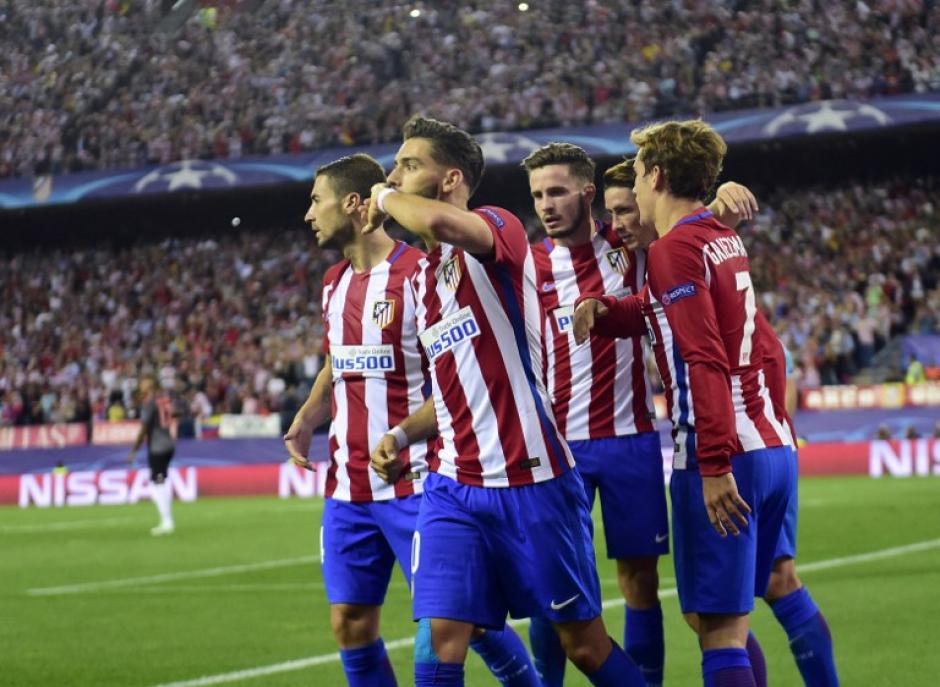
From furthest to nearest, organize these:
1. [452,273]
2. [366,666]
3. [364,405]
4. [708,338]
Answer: [364,405]
[366,666]
[452,273]
[708,338]

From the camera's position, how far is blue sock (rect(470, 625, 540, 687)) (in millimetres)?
5379

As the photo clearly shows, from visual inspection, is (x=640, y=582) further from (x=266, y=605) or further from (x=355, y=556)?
(x=266, y=605)

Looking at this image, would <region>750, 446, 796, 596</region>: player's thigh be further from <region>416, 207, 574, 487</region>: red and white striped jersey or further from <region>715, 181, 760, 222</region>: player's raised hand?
<region>715, 181, 760, 222</region>: player's raised hand

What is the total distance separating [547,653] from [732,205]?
2026 mm

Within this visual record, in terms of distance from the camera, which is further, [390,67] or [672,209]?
[390,67]

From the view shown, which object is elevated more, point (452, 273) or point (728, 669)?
point (452, 273)

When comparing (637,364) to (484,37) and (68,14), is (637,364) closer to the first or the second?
(484,37)

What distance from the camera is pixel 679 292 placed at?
462 cm

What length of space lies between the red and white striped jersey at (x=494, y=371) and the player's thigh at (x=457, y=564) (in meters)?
0.09

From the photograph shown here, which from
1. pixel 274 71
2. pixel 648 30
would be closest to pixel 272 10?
pixel 274 71

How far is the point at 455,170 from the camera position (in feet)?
16.2

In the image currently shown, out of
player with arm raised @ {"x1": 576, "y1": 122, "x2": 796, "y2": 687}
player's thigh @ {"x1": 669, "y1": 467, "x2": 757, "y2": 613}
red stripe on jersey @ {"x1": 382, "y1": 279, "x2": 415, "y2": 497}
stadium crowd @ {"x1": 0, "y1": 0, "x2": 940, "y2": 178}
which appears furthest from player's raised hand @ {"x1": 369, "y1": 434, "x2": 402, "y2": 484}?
stadium crowd @ {"x1": 0, "y1": 0, "x2": 940, "y2": 178}

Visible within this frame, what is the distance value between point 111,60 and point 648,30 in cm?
1387

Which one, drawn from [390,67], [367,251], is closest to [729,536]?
[367,251]
